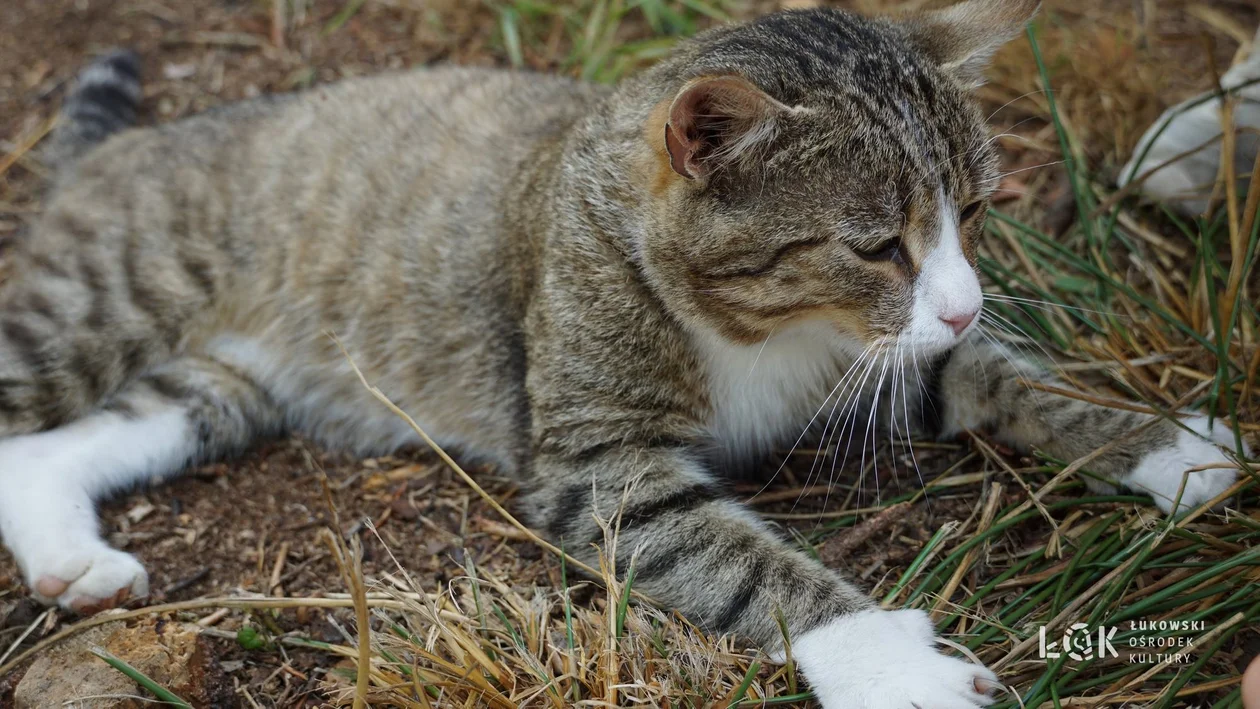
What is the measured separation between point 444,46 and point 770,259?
9.54 ft

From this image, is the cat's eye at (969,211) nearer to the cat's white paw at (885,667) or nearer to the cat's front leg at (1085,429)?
the cat's front leg at (1085,429)

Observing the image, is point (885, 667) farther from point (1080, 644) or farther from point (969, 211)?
point (969, 211)

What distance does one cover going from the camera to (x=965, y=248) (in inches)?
96.7

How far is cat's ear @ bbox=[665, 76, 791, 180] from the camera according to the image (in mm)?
2082

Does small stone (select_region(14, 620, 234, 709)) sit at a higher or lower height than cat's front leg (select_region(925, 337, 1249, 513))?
lower

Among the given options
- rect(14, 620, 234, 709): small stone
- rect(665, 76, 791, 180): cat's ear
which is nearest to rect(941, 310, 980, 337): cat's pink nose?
rect(665, 76, 791, 180): cat's ear

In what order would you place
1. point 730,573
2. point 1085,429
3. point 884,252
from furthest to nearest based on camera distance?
point 1085,429, point 730,573, point 884,252

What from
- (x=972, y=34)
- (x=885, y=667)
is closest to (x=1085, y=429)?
(x=885, y=667)

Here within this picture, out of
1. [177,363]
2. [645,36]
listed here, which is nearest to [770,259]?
[177,363]

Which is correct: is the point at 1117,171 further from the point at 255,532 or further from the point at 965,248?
the point at 255,532

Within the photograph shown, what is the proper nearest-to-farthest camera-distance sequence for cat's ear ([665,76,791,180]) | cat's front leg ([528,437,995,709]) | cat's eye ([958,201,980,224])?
cat's ear ([665,76,791,180]) → cat's front leg ([528,437,995,709]) → cat's eye ([958,201,980,224])

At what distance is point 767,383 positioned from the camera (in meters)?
2.79

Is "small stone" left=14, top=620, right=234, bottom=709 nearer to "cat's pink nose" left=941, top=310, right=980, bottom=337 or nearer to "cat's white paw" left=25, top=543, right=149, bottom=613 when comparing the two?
"cat's white paw" left=25, top=543, right=149, bottom=613

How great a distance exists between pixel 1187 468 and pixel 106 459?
318cm
